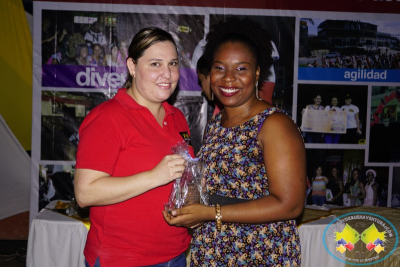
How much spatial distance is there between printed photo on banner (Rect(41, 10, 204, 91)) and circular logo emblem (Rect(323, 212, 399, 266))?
3042 millimetres

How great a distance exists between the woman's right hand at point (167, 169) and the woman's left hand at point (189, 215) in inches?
7.8

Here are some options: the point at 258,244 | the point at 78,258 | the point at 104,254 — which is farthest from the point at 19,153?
the point at 258,244

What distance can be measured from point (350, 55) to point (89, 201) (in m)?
4.69

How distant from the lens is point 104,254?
187 centimetres

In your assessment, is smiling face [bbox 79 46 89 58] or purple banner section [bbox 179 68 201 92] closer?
smiling face [bbox 79 46 89 58]

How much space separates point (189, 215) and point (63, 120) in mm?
3811

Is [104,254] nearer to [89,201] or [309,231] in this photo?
[89,201]

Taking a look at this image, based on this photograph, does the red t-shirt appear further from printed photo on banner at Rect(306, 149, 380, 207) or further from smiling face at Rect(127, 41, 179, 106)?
printed photo on banner at Rect(306, 149, 380, 207)

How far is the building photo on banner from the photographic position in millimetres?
5098

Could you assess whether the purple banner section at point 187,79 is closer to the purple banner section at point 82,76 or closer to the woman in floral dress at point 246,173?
the purple banner section at point 82,76

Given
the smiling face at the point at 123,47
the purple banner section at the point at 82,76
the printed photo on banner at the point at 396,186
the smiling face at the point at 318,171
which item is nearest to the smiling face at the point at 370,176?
the printed photo on banner at the point at 396,186

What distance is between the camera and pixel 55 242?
3.40 meters

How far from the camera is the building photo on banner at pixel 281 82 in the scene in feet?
16.7

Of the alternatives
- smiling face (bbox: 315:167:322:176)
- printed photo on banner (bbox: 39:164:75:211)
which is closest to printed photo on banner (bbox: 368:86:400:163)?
smiling face (bbox: 315:167:322:176)
